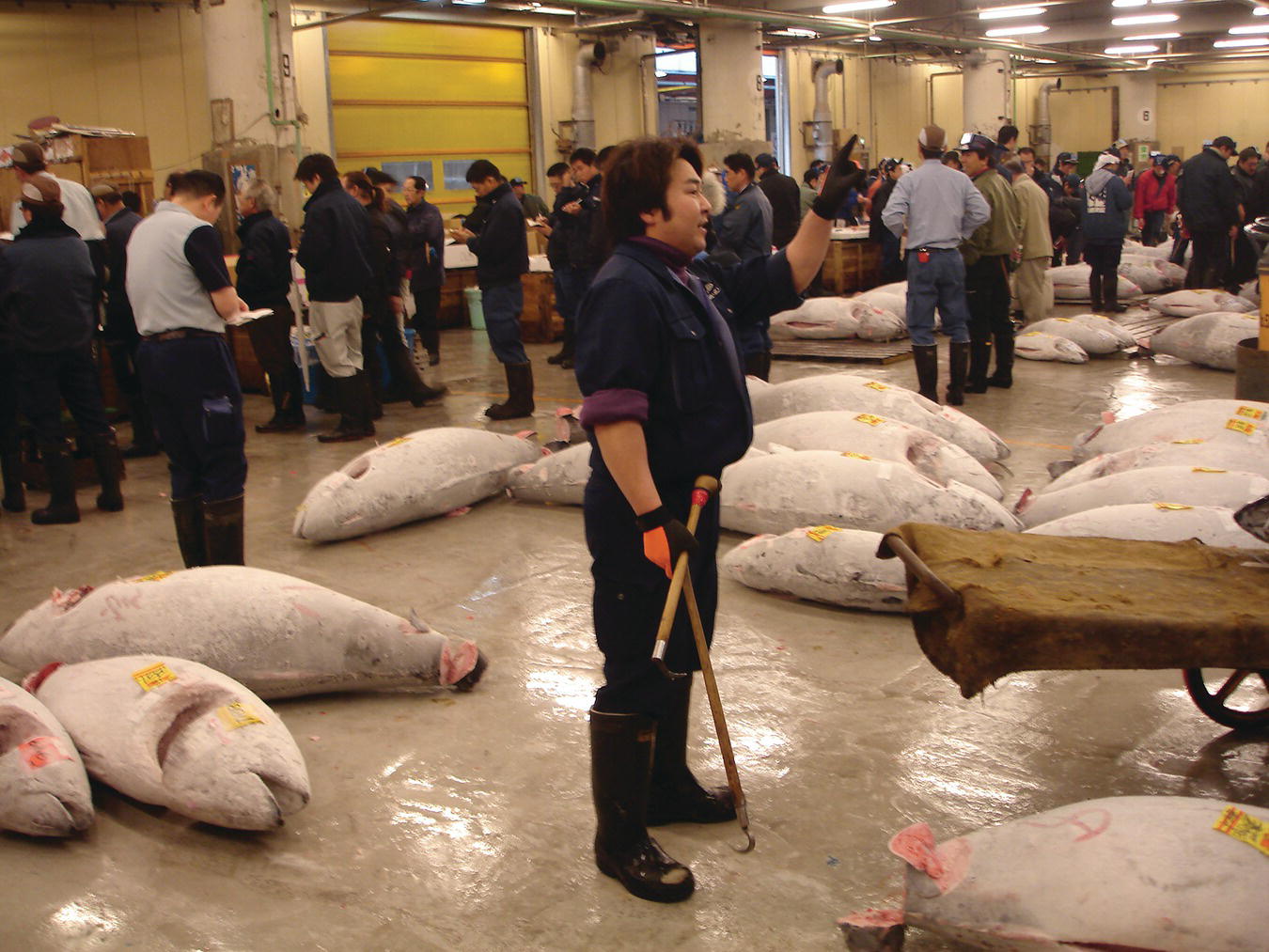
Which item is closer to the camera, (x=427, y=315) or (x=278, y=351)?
(x=278, y=351)

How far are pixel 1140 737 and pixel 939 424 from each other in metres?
3.02

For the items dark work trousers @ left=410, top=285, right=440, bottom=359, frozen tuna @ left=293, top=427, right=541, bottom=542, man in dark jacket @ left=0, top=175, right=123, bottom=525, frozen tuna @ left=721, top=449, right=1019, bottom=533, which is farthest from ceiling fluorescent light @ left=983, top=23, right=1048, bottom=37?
man in dark jacket @ left=0, top=175, right=123, bottom=525

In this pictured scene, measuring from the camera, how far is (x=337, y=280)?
7.55 metres

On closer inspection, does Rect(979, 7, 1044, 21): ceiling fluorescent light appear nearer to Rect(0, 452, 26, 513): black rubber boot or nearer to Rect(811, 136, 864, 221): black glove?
Rect(0, 452, 26, 513): black rubber boot

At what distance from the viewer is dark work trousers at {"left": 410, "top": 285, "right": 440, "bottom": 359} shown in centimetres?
1045

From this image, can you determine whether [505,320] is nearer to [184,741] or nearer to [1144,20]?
[184,741]

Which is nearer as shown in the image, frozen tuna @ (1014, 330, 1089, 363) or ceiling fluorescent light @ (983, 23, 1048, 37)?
frozen tuna @ (1014, 330, 1089, 363)

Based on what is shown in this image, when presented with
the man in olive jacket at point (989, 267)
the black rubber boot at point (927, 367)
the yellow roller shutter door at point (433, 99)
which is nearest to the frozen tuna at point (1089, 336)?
the man in olive jacket at point (989, 267)

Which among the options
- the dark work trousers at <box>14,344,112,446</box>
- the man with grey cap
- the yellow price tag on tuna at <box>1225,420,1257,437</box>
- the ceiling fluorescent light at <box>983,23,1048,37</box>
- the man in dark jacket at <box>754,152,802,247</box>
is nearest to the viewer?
the yellow price tag on tuna at <box>1225,420,1257,437</box>

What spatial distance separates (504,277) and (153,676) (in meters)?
5.27

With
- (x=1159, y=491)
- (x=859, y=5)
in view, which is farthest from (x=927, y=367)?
(x=859, y=5)

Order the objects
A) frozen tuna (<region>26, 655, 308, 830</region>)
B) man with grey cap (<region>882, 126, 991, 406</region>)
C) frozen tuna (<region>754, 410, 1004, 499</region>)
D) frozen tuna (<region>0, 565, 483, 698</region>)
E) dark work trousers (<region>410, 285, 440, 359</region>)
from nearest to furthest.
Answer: frozen tuna (<region>26, 655, 308, 830</region>) → frozen tuna (<region>0, 565, 483, 698</region>) → frozen tuna (<region>754, 410, 1004, 499</region>) → man with grey cap (<region>882, 126, 991, 406</region>) → dark work trousers (<region>410, 285, 440, 359</region>)

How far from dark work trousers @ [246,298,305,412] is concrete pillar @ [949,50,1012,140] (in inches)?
767

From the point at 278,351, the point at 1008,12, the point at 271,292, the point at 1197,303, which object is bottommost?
the point at 1197,303
